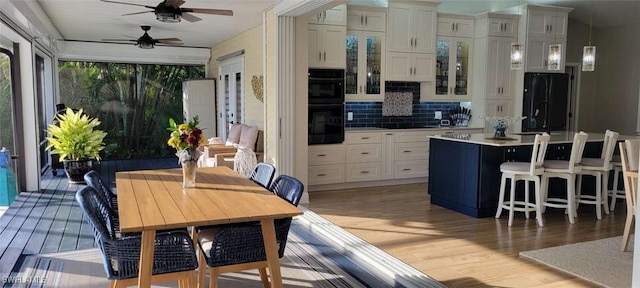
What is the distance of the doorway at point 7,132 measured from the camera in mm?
5684

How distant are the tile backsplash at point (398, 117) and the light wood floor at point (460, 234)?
1.51 meters

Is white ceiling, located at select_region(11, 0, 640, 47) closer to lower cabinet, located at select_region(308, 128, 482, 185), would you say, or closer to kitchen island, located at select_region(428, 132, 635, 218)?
lower cabinet, located at select_region(308, 128, 482, 185)

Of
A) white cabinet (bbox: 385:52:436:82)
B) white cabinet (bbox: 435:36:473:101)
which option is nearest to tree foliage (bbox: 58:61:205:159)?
white cabinet (bbox: 385:52:436:82)

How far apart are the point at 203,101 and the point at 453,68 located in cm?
495

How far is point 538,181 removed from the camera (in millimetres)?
4656

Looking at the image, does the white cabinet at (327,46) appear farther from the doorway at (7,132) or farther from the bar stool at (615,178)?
the doorway at (7,132)

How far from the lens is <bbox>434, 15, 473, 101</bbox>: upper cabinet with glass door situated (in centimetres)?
727

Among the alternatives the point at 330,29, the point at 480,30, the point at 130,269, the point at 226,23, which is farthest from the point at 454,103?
the point at 130,269

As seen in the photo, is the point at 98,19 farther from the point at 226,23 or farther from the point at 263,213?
the point at 263,213

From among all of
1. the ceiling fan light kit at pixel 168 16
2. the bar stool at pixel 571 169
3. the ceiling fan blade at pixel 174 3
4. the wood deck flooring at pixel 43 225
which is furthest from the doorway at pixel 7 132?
the bar stool at pixel 571 169

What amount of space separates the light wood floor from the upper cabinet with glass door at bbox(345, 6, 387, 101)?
1.54 meters

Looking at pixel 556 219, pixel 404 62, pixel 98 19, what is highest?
pixel 98 19

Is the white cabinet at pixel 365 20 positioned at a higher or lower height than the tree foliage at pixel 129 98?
higher

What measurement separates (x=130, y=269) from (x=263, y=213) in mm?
754
